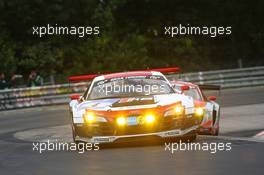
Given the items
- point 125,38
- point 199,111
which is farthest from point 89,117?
point 125,38

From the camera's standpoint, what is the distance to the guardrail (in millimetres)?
34531

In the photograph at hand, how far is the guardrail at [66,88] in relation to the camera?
34.5m

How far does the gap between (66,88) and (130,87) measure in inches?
813

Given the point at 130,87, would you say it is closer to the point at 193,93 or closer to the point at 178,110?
the point at 178,110

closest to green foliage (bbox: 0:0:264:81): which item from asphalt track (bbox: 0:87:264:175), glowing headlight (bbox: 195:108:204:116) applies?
asphalt track (bbox: 0:87:264:175)

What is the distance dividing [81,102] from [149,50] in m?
32.5

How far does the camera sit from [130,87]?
16203mm

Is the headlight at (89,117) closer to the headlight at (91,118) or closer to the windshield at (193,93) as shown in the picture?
the headlight at (91,118)

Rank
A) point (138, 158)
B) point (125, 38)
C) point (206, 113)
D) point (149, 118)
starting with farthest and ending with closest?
point (125, 38), point (206, 113), point (149, 118), point (138, 158)

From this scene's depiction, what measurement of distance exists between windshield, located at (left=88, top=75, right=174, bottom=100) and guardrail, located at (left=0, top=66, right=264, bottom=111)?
17996 mm

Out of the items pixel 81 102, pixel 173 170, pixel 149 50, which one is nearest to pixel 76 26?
pixel 149 50

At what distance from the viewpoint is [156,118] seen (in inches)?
585

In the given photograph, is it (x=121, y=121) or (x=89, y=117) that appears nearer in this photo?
(x=121, y=121)

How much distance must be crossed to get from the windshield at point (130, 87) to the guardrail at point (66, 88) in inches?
709
